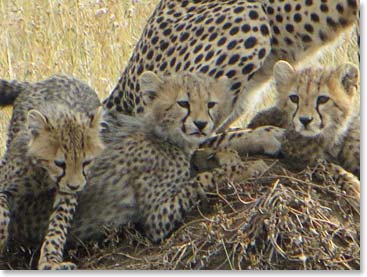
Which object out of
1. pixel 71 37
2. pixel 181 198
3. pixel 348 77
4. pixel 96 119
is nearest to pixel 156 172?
pixel 181 198

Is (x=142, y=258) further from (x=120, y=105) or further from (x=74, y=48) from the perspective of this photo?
(x=74, y=48)

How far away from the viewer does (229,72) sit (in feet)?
18.3

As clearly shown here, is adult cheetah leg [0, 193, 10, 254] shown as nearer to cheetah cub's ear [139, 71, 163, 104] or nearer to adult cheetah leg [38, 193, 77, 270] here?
adult cheetah leg [38, 193, 77, 270]

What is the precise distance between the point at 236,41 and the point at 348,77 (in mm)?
667

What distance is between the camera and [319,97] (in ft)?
16.4

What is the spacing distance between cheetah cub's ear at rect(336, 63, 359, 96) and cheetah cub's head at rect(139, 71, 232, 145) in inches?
16.8

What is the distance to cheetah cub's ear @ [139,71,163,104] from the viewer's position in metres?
5.23

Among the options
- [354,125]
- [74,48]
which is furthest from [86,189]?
[74,48]

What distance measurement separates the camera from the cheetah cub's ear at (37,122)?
16.0 feet

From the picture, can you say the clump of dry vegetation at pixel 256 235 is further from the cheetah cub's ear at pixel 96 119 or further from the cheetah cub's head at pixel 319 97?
the cheetah cub's ear at pixel 96 119

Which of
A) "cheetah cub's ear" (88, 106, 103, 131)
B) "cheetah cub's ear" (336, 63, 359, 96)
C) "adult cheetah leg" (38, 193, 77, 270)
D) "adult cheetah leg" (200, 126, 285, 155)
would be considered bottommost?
"adult cheetah leg" (38, 193, 77, 270)

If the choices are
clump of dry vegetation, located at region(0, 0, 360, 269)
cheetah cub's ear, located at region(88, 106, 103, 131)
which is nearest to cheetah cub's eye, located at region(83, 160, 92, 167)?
cheetah cub's ear, located at region(88, 106, 103, 131)

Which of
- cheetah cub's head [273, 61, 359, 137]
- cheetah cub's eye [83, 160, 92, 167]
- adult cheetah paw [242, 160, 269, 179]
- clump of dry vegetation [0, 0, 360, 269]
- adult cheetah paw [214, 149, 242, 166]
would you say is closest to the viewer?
clump of dry vegetation [0, 0, 360, 269]

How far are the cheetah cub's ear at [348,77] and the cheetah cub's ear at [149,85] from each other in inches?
24.4
